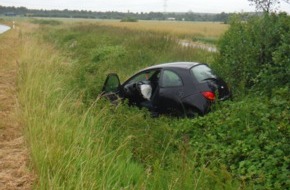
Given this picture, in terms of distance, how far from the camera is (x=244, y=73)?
29.2 ft

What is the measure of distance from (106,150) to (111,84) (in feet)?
12.0

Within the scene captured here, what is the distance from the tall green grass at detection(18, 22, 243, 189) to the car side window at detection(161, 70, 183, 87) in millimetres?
756

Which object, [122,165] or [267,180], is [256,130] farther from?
[122,165]

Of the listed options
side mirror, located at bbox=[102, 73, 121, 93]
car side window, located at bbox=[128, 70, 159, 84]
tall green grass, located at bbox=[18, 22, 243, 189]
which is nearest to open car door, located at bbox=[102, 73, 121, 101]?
side mirror, located at bbox=[102, 73, 121, 93]

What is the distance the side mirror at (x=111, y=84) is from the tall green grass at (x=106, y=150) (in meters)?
0.90

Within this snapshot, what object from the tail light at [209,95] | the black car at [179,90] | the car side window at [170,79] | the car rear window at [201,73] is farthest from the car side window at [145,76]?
the tail light at [209,95]

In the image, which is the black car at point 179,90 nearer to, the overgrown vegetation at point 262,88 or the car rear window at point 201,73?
the car rear window at point 201,73

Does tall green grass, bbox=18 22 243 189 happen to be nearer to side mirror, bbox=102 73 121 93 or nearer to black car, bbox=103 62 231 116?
black car, bbox=103 62 231 116

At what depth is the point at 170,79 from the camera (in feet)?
25.3

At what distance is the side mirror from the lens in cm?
871

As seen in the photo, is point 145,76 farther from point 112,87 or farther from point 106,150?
point 106,150

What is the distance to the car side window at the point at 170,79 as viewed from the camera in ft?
24.8

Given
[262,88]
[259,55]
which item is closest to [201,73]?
[262,88]

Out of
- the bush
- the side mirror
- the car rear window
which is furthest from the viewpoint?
the side mirror
